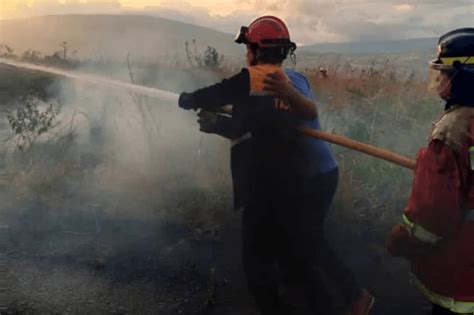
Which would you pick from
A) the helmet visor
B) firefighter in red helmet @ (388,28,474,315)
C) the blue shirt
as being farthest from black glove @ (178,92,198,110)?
firefighter in red helmet @ (388,28,474,315)

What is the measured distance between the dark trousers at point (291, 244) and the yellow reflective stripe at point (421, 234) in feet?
3.60

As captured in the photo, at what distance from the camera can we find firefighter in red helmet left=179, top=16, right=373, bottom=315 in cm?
335

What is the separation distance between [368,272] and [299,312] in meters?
0.79

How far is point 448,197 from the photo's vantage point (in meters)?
2.36

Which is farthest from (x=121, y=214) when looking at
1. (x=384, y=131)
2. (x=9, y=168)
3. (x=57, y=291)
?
(x=384, y=131)

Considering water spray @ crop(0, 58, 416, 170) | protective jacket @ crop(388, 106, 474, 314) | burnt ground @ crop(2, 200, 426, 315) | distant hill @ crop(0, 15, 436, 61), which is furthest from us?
distant hill @ crop(0, 15, 436, 61)

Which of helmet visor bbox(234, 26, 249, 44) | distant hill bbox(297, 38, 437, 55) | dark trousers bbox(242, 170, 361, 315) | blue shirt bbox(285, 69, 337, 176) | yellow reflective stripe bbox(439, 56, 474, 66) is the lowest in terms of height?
dark trousers bbox(242, 170, 361, 315)

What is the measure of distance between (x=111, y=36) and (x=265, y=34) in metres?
3.82

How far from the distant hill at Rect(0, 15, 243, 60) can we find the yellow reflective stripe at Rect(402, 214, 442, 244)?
2651 millimetres

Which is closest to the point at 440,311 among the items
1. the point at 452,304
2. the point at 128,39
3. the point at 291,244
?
the point at 452,304

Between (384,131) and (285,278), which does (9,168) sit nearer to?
(285,278)

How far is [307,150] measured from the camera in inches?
139

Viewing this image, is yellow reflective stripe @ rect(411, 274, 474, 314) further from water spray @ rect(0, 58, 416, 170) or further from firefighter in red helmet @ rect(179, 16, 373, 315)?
firefighter in red helmet @ rect(179, 16, 373, 315)

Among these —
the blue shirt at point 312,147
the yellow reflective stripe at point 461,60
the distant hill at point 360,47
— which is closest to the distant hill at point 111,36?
the distant hill at point 360,47
